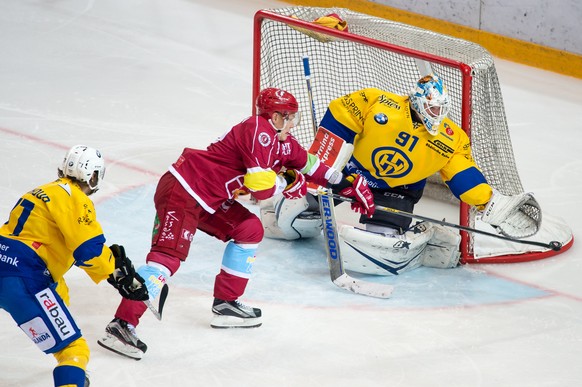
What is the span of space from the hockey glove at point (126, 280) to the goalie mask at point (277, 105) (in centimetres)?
89

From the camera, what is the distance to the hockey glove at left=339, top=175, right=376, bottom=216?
184 inches

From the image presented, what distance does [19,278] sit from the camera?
3562mm

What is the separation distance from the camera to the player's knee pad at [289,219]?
17.0ft

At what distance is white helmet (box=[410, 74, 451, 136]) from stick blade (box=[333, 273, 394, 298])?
715 mm

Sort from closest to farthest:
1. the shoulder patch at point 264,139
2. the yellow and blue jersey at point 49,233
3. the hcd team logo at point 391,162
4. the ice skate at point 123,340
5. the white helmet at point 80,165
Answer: the yellow and blue jersey at point 49,233
the white helmet at point 80,165
the ice skate at point 123,340
the shoulder patch at point 264,139
the hcd team logo at point 391,162

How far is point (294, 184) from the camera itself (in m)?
4.48

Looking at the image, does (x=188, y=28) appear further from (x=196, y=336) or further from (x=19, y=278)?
(x=19, y=278)

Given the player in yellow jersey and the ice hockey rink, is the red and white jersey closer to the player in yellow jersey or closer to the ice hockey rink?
the ice hockey rink

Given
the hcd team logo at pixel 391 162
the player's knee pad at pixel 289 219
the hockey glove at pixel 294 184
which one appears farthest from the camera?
the player's knee pad at pixel 289 219

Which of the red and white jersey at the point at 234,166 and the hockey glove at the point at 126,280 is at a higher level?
the red and white jersey at the point at 234,166

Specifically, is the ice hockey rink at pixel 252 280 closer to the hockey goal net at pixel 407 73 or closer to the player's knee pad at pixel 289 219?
the player's knee pad at pixel 289 219

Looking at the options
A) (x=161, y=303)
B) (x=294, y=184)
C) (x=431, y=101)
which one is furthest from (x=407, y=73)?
(x=161, y=303)

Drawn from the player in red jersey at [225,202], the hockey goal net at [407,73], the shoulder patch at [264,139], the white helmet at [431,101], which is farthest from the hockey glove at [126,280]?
the hockey goal net at [407,73]

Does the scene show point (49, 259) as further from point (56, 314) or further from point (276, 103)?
point (276, 103)
